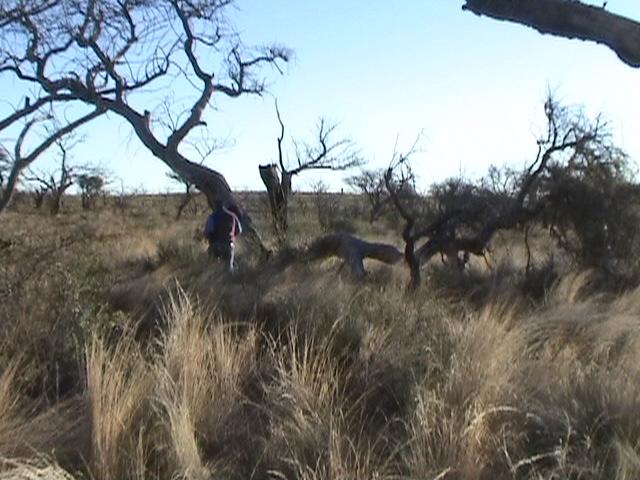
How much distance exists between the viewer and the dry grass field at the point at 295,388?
4.80m

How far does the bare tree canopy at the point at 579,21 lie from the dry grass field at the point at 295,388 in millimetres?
2562

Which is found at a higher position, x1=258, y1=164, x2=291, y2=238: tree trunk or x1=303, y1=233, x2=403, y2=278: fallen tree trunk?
x1=258, y1=164, x2=291, y2=238: tree trunk

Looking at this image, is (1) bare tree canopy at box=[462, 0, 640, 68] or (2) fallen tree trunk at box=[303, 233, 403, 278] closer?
(1) bare tree canopy at box=[462, 0, 640, 68]

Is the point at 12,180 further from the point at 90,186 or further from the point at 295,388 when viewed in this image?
the point at 90,186

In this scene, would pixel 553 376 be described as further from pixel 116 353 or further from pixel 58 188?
pixel 58 188

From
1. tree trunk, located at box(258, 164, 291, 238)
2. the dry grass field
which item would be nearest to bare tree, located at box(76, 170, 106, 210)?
tree trunk, located at box(258, 164, 291, 238)

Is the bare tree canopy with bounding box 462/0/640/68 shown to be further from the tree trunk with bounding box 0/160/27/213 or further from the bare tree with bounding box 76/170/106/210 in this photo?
the bare tree with bounding box 76/170/106/210

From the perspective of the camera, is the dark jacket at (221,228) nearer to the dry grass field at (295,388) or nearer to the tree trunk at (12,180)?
the tree trunk at (12,180)

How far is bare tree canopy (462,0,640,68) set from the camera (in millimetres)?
7156

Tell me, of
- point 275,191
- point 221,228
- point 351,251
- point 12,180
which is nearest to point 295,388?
point 351,251

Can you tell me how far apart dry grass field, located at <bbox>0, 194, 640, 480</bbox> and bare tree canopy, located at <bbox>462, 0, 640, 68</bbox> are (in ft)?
8.40

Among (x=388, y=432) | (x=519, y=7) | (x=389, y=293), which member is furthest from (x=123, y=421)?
(x=389, y=293)

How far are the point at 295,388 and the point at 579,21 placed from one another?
403 cm

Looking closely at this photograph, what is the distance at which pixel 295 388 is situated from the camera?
18.0 feet
